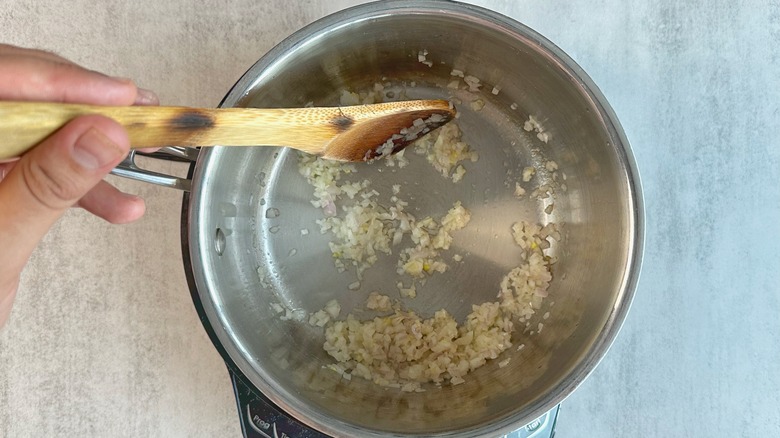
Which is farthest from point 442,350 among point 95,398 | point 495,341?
point 95,398

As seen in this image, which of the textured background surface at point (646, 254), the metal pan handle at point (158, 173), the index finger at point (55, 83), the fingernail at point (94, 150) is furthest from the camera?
the textured background surface at point (646, 254)

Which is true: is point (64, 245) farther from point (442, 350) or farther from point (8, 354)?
point (442, 350)

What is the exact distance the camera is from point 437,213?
4.19 ft

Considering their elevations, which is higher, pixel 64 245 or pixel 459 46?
pixel 459 46

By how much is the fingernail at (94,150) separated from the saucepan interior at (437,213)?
279mm

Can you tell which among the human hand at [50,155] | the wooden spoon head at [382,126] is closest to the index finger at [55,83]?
the human hand at [50,155]

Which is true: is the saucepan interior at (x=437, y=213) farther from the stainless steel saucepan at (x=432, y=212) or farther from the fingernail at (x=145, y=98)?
the fingernail at (x=145, y=98)

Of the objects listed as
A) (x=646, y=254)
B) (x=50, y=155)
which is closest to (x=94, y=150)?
(x=50, y=155)

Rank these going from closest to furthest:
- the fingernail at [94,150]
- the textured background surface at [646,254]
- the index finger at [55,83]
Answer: the fingernail at [94,150]
the index finger at [55,83]
the textured background surface at [646,254]

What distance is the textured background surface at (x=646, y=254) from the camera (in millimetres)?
1226

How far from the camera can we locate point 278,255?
128 cm

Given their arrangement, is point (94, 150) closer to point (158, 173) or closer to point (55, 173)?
point (55, 173)

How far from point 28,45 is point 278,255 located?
2.47 feet

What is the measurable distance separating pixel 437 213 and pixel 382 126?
0.89 ft
